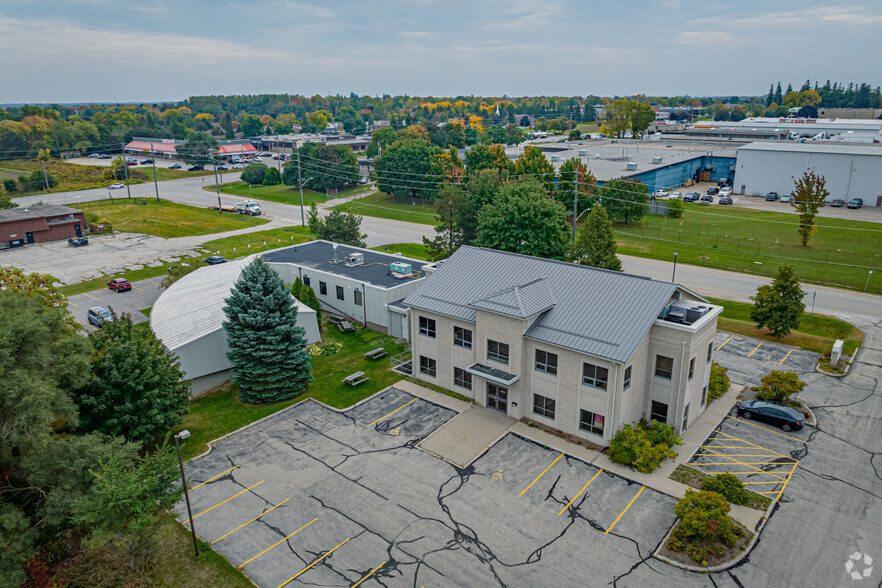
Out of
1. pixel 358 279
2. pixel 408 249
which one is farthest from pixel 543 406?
pixel 408 249


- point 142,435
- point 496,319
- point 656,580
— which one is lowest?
point 656,580

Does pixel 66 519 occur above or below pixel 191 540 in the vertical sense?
above

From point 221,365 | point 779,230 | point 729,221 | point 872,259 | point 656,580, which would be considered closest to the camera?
point 656,580

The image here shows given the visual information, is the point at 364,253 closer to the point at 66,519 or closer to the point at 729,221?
the point at 66,519

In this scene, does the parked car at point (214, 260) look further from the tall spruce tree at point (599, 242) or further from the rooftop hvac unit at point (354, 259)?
the tall spruce tree at point (599, 242)

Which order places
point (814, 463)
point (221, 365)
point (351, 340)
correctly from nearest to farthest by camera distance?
point (814, 463) < point (221, 365) < point (351, 340)

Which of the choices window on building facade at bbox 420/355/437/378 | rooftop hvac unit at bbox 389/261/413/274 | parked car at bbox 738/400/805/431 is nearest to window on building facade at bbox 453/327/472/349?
window on building facade at bbox 420/355/437/378

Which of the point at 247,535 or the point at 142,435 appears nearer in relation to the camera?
the point at 247,535

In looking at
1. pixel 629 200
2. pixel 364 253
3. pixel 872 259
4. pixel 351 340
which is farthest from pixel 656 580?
pixel 629 200

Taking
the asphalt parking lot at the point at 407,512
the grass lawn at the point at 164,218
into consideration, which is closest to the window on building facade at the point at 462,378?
the asphalt parking lot at the point at 407,512
